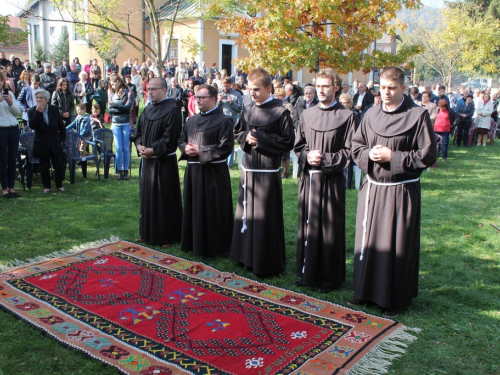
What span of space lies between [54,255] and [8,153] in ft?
11.1

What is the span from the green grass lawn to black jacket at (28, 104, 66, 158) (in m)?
0.87

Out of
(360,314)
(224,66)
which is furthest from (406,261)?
(224,66)

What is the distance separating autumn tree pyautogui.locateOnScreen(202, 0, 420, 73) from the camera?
11.8 metres

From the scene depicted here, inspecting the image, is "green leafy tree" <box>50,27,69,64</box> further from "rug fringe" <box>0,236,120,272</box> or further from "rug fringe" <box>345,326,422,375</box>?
"rug fringe" <box>345,326,422,375</box>

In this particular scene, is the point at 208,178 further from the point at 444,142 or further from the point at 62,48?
the point at 62,48

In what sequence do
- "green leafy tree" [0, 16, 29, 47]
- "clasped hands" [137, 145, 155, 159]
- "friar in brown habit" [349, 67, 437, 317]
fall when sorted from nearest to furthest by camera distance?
1. "friar in brown habit" [349, 67, 437, 317]
2. "clasped hands" [137, 145, 155, 159]
3. "green leafy tree" [0, 16, 29, 47]

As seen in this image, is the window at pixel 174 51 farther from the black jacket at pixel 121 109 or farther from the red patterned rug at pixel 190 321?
the red patterned rug at pixel 190 321

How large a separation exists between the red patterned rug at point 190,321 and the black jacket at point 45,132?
3754mm

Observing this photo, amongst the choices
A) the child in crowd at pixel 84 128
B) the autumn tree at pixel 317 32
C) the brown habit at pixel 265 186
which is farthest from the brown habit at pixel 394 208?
the child in crowd at pixel 84 128

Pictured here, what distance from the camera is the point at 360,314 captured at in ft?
16.3

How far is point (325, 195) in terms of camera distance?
552 cm

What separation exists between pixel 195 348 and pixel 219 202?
258 centimetres

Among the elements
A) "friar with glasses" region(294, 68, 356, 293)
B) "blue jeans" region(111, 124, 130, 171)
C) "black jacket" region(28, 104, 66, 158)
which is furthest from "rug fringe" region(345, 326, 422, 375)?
"blue jeans" region(111, 124, 130, 171)

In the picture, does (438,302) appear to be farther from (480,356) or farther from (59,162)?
(59,162)
